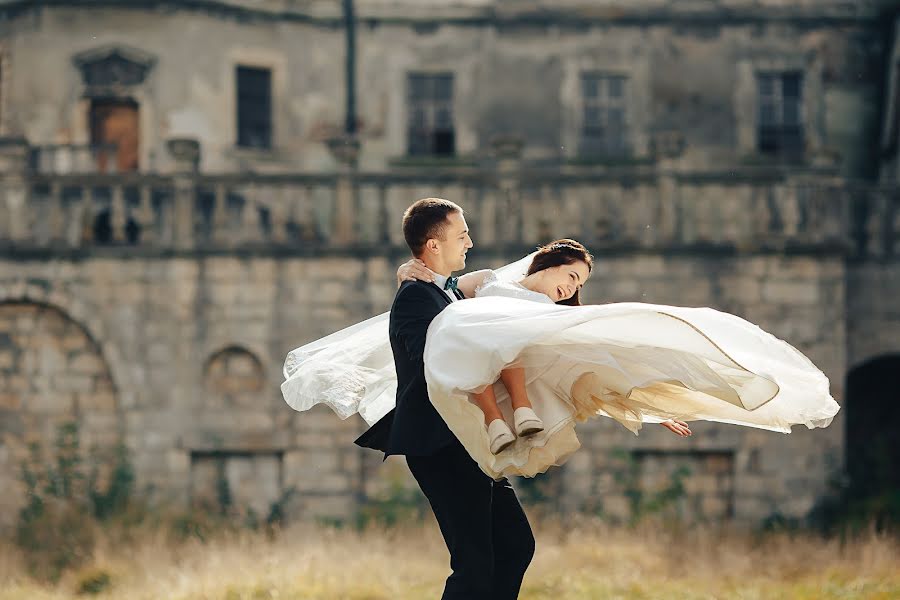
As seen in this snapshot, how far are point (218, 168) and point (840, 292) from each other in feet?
32.5

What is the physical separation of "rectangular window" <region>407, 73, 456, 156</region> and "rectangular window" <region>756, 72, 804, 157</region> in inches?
205

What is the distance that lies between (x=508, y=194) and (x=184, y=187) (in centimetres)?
391

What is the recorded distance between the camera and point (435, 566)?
11.1 meters

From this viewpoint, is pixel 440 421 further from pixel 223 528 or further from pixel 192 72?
pixel 192 72

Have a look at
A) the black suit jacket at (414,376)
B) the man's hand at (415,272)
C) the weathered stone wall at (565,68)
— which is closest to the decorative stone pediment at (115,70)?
the weathered stone wall at (565,68)

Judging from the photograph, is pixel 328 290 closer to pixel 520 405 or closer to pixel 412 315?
pixel 412 315

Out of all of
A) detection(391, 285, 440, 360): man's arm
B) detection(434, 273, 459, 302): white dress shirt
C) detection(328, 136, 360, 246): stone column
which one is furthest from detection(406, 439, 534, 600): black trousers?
detection(328, 136, 360, 246): stone column

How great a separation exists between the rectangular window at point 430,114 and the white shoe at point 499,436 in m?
15.9

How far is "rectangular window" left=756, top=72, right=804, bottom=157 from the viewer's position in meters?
20.8

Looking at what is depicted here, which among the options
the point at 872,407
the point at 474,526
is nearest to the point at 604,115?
the point at 872,407

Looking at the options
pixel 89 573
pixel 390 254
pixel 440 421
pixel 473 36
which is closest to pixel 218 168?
pixel 473 36

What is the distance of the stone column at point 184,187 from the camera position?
48.6ft

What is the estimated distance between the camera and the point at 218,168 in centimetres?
1978

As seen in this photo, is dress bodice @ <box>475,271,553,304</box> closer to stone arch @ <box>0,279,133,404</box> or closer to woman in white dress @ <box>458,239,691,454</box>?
woman in white dress @ <box>458,239,691,454</box>
